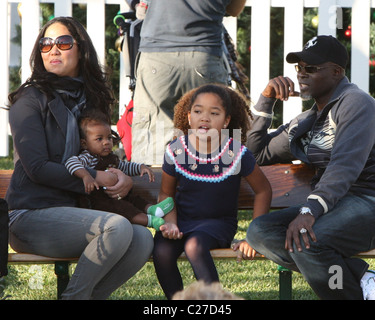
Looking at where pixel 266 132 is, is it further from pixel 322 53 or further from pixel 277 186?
pixel 322 53

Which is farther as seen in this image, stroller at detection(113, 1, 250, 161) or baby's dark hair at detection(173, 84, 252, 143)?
stroller at detection(113, 1, 250, 161)

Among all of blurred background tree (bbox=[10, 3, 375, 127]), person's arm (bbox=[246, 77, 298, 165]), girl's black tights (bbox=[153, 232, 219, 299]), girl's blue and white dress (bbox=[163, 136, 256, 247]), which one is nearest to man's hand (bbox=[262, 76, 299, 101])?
person's arm (bbox=[246, 77, 298, 165])

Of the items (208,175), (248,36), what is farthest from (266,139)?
(248,36)

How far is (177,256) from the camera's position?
341cm

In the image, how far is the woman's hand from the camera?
353 centimetres

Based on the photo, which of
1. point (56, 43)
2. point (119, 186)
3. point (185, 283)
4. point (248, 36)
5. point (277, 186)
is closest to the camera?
point (119, 186)

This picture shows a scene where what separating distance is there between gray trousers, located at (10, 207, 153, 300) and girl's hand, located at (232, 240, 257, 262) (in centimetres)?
40

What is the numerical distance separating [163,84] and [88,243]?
1.78 meters

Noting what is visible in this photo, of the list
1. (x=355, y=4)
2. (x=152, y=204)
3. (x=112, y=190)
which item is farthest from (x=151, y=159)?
(x=355, y=4)

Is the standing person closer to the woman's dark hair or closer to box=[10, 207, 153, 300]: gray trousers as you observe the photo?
the woman's dark hair

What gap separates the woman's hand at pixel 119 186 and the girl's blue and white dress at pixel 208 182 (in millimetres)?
202

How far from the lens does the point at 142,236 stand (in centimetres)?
338

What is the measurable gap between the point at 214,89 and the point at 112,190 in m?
0.73
